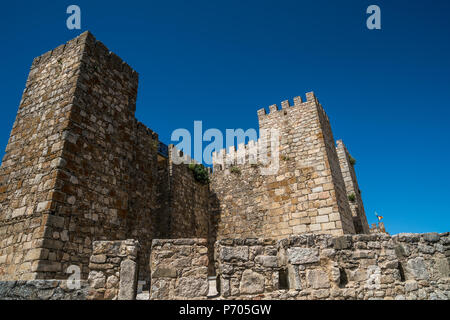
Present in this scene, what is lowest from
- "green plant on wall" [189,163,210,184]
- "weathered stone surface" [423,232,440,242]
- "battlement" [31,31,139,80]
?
"weathered stone surface" [423,232,440,242]

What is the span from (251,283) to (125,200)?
5277 millimetres

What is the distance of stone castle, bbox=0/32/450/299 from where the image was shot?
381cm

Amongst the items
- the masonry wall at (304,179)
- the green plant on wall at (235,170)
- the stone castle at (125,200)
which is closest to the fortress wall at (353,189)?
the stone castle at (125,200)

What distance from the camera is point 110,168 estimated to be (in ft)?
25.1

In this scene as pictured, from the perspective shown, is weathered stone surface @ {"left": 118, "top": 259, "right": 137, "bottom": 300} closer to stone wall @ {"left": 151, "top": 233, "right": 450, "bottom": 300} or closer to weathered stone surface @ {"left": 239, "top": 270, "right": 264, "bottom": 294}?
stone wall @ {"left": 151, "top": 233, "right": 450, "bottom": 300}

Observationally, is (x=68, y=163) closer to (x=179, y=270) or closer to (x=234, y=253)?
(x=179, y=270)

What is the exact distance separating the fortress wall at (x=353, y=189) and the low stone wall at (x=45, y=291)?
1296 cm

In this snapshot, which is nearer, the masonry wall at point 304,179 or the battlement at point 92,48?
the battlement at point 92,48

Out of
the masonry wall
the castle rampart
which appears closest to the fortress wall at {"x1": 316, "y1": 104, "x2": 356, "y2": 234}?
the masonry wall

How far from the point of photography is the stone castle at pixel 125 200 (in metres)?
3.81

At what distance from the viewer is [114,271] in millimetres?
3678

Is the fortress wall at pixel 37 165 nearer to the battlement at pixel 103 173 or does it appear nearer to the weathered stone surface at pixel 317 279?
the battlement at pixel 103 173

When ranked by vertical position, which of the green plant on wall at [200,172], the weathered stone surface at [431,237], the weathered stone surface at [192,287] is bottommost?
the weathered stone surface at [192,287]

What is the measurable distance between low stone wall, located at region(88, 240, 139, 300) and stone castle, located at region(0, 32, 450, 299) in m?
0.01
